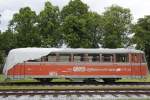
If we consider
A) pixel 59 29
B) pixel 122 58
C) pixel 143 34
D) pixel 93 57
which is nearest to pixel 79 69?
pixel 93 57

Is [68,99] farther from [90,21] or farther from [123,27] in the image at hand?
[123,27]

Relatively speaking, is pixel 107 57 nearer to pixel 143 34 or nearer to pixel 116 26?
pixel 116 26

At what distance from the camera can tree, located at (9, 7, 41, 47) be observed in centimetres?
6078

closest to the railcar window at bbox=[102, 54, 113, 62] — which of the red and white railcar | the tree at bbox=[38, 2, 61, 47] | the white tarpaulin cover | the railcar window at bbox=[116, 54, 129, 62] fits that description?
the red and white railcar

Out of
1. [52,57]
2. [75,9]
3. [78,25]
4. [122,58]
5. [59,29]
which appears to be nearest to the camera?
[52,57]

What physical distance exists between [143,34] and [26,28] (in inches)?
928

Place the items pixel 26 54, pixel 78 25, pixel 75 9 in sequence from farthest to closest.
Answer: pixel 75 9 → pixel 78 25 → pixel 26 54

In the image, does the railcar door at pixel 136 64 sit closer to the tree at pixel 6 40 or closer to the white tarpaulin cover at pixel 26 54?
the white tarpaulin cover at pixel 26 54

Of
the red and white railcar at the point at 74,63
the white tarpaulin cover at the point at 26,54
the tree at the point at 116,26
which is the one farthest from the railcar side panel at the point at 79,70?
the tree at the point at 116,26

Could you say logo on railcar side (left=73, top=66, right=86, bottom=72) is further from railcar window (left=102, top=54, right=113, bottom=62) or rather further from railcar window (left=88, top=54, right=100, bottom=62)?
railcar window (left=102, top=54, right=113, bottom=62)

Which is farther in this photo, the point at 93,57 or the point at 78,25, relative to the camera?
the point at 78,25

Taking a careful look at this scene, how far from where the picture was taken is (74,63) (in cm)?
3631

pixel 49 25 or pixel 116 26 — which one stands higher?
pixel 116 26

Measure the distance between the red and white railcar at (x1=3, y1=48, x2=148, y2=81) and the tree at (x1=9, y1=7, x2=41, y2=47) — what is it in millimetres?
24168
